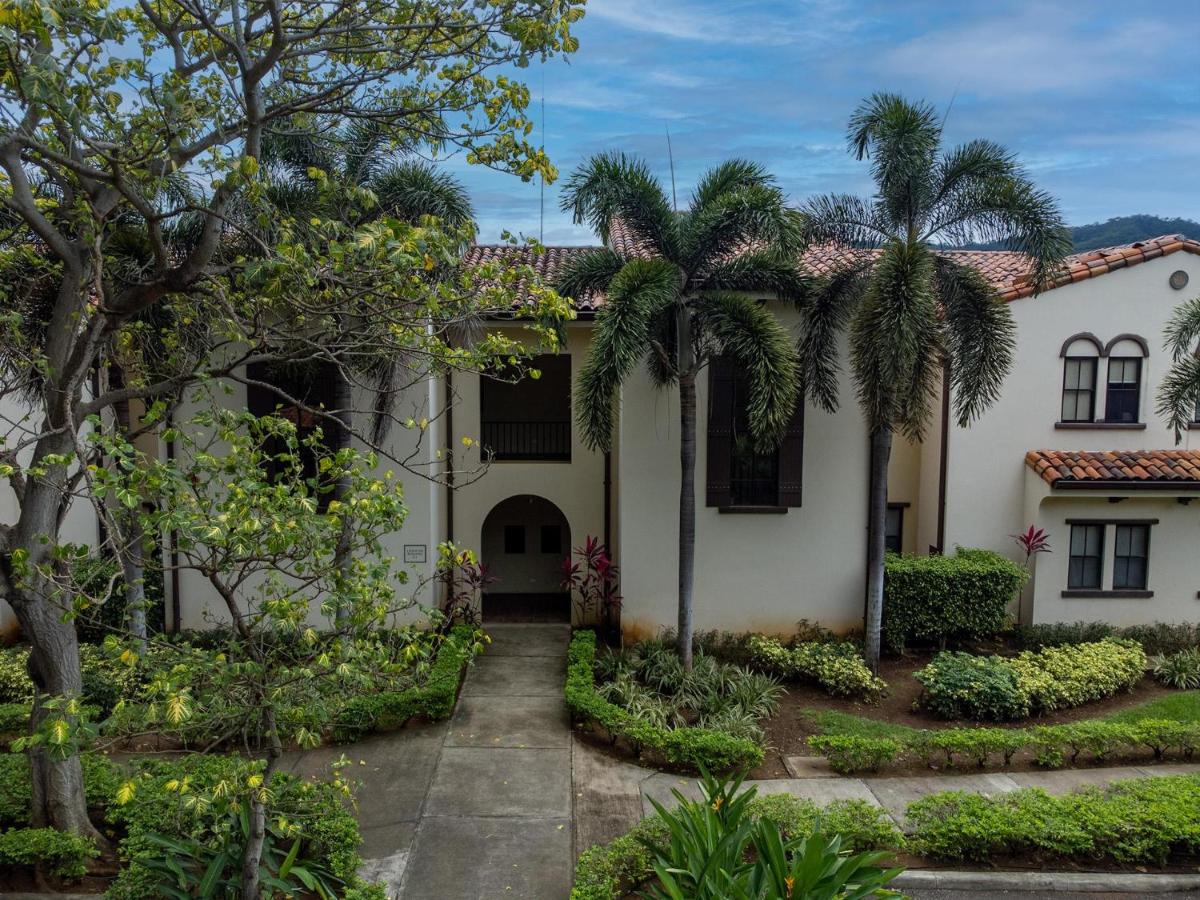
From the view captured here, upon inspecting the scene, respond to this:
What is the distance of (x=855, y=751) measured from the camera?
10086 millimetres

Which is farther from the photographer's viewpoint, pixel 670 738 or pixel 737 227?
pixel 737 227

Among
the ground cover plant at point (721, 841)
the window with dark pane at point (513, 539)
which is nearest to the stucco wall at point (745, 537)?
the window with dark pane at point (513, 539)

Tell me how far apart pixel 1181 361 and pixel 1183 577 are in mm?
3728

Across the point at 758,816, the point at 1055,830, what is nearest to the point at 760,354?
the point at 758,816

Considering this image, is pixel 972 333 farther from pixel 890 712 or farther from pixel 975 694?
pixel 890 712

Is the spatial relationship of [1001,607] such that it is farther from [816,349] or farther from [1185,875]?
[1185,875]

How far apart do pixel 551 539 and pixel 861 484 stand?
244 inches

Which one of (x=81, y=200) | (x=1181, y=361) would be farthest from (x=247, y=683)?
(x=1181, y=361)

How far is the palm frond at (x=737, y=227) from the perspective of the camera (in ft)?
36.8

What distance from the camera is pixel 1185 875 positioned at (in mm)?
7977

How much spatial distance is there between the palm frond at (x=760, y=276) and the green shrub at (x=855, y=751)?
20.5 feet

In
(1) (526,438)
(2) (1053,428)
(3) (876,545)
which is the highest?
(2) (1053,428)

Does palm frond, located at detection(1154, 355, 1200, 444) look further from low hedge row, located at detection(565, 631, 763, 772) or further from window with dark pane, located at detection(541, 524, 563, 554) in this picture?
window with dark pane, located at detection(541, 524, 563, 554)

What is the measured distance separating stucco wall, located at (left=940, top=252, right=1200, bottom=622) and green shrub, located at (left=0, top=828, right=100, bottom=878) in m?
13.0
